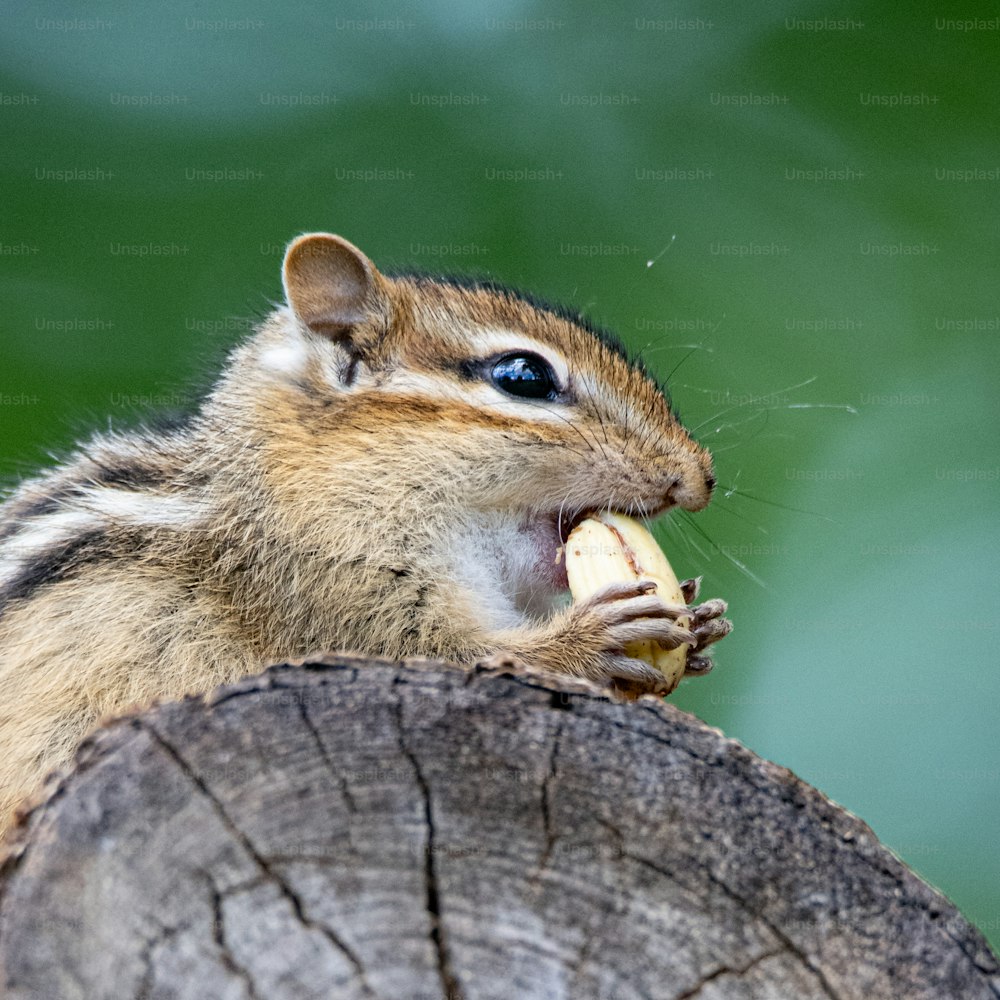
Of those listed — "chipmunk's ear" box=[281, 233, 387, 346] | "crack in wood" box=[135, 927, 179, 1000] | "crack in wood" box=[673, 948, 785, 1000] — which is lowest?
"crack in wood" box=[135, 927, 179, 1000]

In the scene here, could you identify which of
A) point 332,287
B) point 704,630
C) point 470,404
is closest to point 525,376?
point 470,404

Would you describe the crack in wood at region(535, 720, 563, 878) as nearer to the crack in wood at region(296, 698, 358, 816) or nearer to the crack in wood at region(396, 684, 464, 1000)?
the crack in wood at region(396, 684, 464, 1000)

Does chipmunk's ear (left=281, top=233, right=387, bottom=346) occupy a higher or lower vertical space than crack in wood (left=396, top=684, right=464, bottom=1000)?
higher

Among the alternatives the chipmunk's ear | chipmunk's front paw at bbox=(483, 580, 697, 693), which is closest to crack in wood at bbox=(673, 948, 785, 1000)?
chipmunk's front paw at bbox=(483, 580, 697, 693)

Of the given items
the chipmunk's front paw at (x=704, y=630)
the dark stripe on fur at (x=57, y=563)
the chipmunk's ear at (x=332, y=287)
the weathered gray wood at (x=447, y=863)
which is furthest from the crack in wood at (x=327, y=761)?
Answer: the chipmunk's ear at (x=332, y=287)

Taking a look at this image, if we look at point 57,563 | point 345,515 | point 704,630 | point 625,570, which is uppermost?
point 704,630

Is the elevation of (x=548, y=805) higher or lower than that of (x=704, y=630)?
lower

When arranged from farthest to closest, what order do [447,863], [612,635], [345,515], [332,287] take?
[332,287] < [345,515] < [612,635] < [447,863]

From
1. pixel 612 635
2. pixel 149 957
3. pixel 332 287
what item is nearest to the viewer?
pixel 149 957

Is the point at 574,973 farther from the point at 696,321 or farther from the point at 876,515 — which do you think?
the point at 876,515

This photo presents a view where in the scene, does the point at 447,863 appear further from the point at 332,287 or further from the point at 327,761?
the point at 332,287
